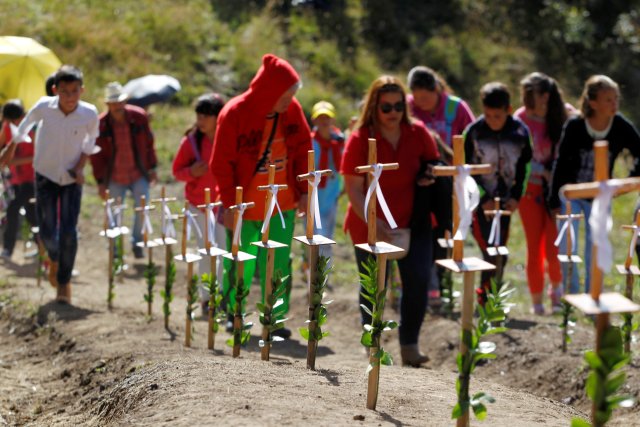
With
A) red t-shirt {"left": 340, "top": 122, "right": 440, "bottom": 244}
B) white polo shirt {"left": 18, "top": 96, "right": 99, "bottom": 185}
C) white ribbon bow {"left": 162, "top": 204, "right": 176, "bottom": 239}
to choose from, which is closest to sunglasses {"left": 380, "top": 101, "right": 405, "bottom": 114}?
red t-shirt {"left": 340, "top": 122, "right": 440, "bottom": 244}

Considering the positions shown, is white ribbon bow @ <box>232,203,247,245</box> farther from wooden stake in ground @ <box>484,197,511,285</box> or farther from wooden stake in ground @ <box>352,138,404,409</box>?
wooden stake in ground @ <box>484,197,511,285</box>

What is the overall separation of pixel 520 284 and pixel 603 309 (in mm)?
8249

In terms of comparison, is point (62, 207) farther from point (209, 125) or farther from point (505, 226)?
point (505, 226)

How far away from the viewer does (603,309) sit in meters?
3.53

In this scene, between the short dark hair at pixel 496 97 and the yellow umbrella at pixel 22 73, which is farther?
the yellow umbrella at pixel 22 73

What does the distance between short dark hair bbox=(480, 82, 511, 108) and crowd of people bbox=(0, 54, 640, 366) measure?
10mm

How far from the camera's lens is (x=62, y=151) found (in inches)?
340

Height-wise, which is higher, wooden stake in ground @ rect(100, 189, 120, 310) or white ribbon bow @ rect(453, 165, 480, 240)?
white ribbon bow @ rect(453, 165, 480, 240)

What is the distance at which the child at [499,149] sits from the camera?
26.8ft

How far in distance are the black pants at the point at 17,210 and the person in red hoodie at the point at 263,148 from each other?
4595 mm

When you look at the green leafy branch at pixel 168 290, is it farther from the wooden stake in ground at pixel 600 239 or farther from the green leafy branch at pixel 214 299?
the wooden stake in ground at pixel 600 239

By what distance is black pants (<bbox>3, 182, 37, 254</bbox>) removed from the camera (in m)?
11.6

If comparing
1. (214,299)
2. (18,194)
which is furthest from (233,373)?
(18,194)

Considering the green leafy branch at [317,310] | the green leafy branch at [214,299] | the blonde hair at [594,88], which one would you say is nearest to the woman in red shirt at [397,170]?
the green leafy branch at [214,299]
